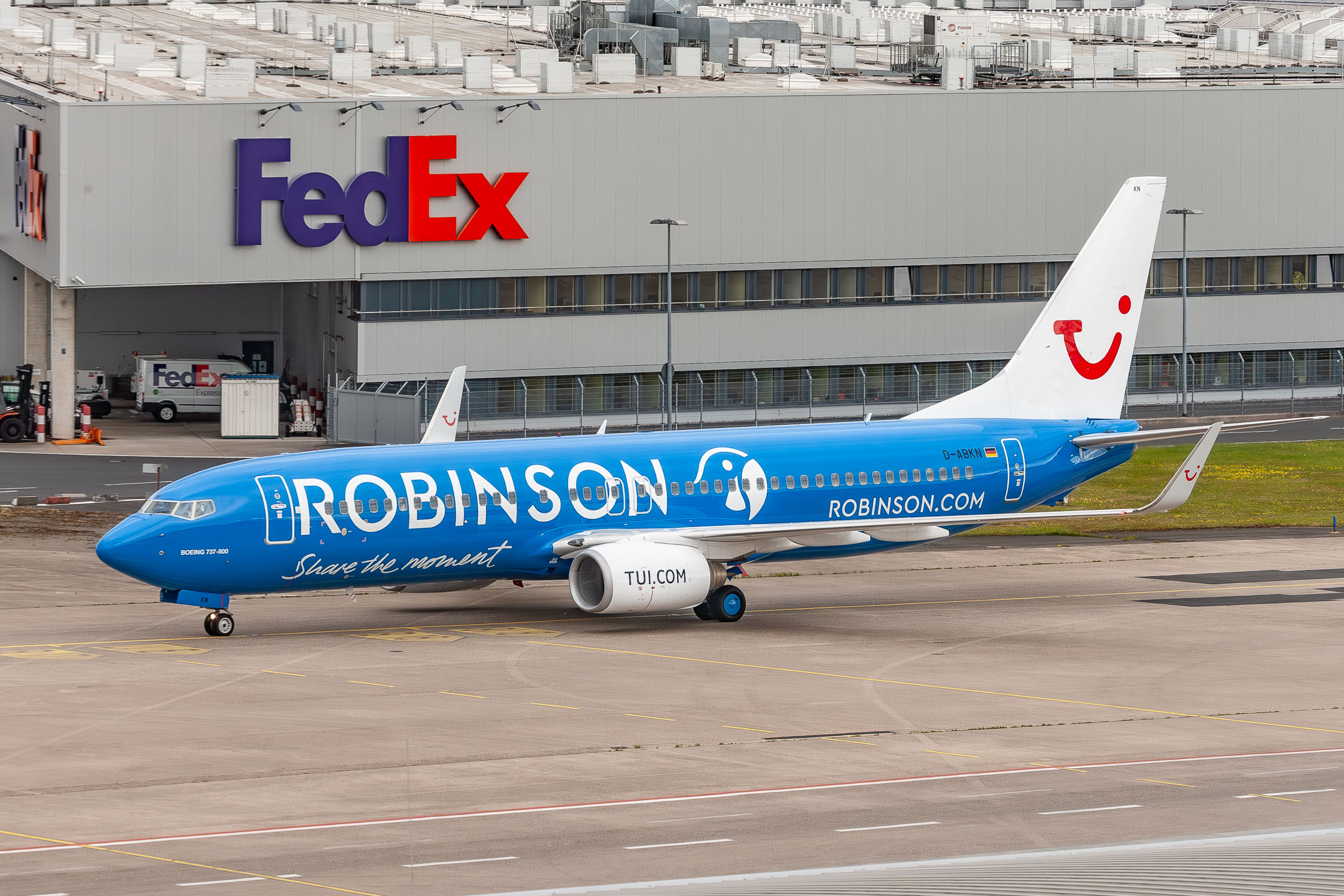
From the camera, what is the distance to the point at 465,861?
82.1 ft

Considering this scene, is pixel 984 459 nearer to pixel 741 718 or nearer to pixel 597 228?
pixel 741 718

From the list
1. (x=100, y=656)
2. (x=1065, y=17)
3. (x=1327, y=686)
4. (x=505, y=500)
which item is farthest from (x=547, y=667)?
(x=1065, y=17)

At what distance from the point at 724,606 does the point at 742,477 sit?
131 inches

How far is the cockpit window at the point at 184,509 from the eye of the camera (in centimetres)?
4194

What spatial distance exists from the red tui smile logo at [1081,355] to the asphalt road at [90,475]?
17.4m

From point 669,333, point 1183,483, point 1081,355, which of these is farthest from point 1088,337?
point 669,333

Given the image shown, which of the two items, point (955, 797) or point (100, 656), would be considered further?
point (100, 656)

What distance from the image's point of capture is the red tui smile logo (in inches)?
2111

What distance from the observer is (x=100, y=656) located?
136 feet

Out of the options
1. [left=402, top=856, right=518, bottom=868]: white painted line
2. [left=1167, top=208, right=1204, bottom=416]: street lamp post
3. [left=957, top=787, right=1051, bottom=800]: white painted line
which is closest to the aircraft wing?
[left=957, top=787, right=1051, bottom=800]: white painted line

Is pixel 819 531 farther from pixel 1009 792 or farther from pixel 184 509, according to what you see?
Answer: pixel 1009 792

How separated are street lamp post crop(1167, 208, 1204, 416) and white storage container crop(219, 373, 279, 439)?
45.1 metres

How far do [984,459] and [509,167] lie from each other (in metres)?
45.6

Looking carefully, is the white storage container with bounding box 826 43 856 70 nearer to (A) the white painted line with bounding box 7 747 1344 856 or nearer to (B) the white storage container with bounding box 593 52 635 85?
(B) the white storage container with bounding box 593 52 635 85
